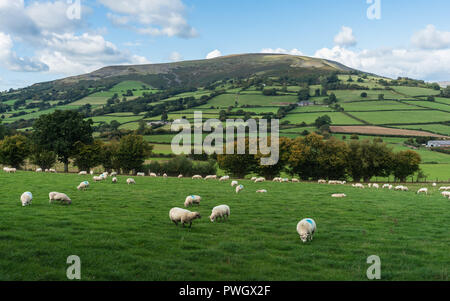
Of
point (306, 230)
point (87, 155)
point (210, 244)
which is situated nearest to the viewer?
point (210, 244)

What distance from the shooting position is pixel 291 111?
415 ft

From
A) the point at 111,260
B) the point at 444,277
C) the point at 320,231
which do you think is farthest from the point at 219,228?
the point at 444,277

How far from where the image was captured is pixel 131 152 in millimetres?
59125

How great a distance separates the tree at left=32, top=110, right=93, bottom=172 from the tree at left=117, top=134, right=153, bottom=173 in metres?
7.33

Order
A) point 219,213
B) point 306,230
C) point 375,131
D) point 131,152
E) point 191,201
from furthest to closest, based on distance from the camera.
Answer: point 375,131 < point 131,152 < point 191,201 < point 219,213 < point 306,230

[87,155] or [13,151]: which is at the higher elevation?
Answer: [13,151]

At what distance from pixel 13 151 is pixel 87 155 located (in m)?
14.8

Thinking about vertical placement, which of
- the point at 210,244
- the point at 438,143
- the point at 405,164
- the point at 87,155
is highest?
the point at 438,143

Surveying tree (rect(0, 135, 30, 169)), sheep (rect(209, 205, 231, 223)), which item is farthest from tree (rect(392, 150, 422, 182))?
tree (rect(0, 135, 30, 169))

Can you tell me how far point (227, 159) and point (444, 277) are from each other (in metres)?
51.3

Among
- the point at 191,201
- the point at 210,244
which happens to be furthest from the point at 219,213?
the point at 210,244

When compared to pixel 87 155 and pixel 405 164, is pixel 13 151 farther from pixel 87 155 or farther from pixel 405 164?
pixel 405 164
